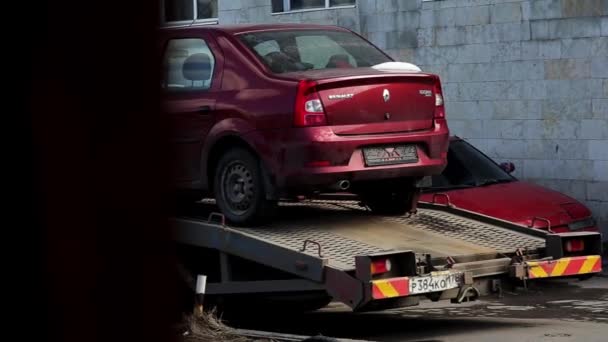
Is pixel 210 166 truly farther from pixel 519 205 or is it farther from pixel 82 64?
pixel 82 64

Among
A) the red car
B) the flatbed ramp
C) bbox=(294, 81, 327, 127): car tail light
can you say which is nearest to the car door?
the flatbed ramp

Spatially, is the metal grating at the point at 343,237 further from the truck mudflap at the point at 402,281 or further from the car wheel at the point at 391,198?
the truck mudflap at the point at 402,281

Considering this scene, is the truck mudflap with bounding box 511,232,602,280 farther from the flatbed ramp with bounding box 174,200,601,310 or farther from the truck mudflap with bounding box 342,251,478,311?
the truck mudflap with bounding box 342,251,478,311

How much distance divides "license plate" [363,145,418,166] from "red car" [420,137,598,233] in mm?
1856

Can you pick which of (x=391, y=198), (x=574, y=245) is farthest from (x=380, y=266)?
(x=574, y=245)

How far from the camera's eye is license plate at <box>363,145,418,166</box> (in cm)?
838

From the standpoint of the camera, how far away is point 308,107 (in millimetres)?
8203

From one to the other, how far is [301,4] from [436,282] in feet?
35.0

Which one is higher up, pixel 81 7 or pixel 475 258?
pixel 81 7

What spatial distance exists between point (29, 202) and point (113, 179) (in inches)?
2.5

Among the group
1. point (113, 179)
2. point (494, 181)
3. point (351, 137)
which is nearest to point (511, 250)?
point (351, 137)

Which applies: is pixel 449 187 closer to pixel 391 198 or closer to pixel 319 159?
pixel 391 198

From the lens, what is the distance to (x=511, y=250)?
8.75 meters

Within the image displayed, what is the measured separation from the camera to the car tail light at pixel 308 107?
26.9 feet
